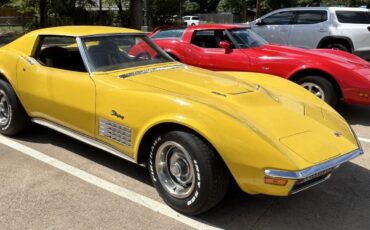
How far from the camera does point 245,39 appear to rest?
7539mm

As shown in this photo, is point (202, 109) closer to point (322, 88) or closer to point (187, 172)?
point (187, 172)

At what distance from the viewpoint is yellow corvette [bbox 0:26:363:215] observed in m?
3.12

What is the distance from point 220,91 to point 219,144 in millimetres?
867

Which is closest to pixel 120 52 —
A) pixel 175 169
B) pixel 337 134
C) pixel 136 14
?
pixel 175 169

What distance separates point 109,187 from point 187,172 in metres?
0.91

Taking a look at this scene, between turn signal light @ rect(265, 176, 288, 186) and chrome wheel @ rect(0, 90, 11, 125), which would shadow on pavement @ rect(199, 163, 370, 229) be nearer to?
turn signal light @ rect(265, 176, 288, 186)

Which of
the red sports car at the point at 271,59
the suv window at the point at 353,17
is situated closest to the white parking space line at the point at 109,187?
the red sports car at the point at 271,59

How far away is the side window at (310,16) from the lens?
11500 millimetres

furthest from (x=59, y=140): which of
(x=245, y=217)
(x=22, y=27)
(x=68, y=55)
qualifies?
(x=22, y=27)

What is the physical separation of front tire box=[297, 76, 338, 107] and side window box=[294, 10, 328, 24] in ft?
18.2

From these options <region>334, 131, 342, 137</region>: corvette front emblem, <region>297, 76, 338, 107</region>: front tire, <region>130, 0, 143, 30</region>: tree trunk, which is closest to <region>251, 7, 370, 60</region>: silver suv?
<region>297, 76, 338, 107</region>: front tire

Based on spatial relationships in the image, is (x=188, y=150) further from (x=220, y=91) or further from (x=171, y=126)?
(x=220, y=91)

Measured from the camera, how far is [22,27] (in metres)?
31.9

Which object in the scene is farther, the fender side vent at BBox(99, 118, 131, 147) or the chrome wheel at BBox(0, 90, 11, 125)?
the chrome wheel at BBox(0, 90, 11, 125)
